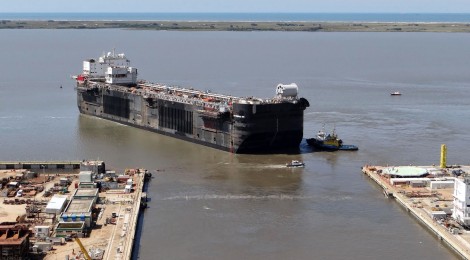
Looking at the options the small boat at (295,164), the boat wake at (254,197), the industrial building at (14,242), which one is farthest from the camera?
the small boat at (295,164)

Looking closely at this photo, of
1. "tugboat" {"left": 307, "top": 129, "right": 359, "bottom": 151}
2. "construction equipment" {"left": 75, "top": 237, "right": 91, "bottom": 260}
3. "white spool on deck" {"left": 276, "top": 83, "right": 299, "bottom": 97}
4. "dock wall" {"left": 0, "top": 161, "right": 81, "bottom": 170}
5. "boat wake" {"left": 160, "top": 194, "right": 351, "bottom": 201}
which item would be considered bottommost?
"construction equipment" {"left": 75, "top": 237, "right": 91, "bottom": 260}

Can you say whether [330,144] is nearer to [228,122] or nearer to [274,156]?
[274,156]

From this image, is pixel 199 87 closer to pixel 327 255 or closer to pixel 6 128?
pixel 6 128

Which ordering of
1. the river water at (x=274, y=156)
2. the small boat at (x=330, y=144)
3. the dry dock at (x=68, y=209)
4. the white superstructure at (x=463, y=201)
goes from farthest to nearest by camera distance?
the small boat at (x=330, y=144) → the white superstructure at (x=463, y=201) → the river water at (x=274, y=156) → the dry dock at (x=68, y=209)

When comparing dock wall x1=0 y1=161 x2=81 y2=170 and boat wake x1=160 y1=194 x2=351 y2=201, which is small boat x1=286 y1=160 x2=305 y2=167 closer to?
boat wake x1=160 y1=194 x2=351 y2=201

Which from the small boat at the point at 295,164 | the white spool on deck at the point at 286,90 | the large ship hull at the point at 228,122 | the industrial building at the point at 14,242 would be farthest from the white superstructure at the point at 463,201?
the industrial building at the point at 14,242

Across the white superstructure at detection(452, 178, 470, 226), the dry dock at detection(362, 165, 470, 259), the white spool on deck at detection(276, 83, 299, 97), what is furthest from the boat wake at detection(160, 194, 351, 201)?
the white spool on deck at detection(276, 83, 299, 97)

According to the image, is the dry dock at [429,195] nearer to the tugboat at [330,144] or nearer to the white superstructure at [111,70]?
the tugboat at [330,144]
